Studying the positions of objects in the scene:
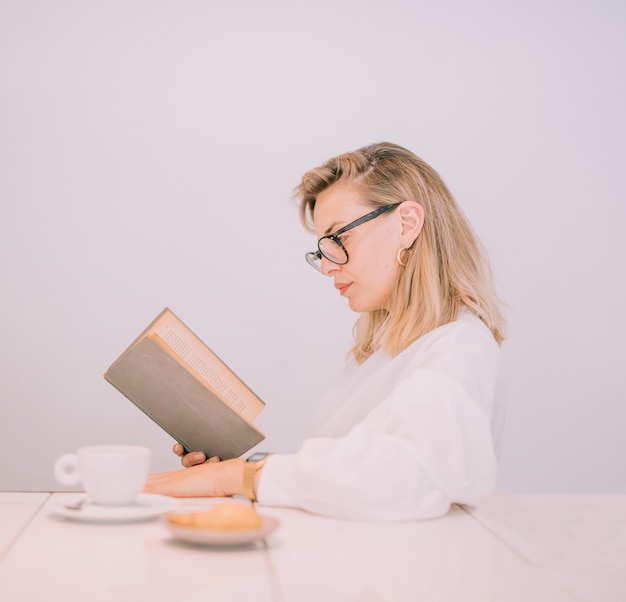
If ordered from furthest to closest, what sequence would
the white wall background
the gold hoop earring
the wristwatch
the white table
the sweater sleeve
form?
the white wall background, the gold hoop earring, the wristwatch, the sweater sleeve, the white table

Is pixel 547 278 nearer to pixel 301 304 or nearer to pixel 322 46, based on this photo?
pixel 301 304

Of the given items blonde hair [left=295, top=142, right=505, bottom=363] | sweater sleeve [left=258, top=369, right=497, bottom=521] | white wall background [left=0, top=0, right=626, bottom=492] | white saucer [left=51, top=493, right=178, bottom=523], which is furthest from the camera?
white wall background [left=0, top=0, right=626, bottom=492]

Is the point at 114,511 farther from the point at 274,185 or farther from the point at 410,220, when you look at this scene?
the point at 274,185

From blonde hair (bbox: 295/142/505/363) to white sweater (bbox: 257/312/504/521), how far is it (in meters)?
0.29

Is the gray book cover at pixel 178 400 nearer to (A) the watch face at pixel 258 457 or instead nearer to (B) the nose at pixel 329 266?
(A) the watch face at pixel 258 457

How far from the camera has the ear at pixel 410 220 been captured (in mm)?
1785

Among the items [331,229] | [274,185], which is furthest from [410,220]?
[274,185]

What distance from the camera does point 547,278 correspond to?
320cm

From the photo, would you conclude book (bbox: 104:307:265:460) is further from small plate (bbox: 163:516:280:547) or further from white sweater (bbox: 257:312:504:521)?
small plate (bbox: 163:516:280:547)

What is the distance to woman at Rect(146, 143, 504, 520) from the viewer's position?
1146 mm

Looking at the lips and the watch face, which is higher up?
the lips

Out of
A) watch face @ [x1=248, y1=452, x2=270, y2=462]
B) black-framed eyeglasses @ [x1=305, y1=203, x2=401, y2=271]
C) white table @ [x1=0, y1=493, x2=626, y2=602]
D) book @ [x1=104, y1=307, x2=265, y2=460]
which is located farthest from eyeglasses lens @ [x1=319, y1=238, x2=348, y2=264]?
white table @ [x1=0, y1=493, x2=626, y2=602]

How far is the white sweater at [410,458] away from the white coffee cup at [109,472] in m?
0.26

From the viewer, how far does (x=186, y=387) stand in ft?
5.11
